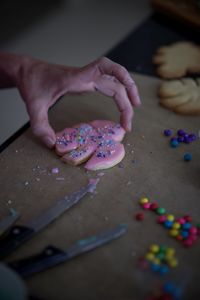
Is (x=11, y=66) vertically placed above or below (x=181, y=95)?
above

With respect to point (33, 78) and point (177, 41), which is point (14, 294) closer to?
point (33, 78)

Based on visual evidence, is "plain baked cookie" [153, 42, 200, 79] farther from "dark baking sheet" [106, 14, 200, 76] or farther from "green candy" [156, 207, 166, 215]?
"green candy" [156, 207, 166, 215]

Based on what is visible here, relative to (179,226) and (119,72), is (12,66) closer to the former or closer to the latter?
(119,72)

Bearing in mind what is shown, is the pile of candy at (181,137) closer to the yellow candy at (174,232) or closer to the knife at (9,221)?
the yellow candy at (174,232)

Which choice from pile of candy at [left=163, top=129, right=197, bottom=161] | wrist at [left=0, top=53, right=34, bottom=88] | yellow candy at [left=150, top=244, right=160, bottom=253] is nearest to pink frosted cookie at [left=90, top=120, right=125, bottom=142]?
pile of candy at [left=163, top=129, right=197, bottom=161]

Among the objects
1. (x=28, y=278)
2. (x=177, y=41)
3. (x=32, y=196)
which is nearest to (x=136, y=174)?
(x=32, y=196)

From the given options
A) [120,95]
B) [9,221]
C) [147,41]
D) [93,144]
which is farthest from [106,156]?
[147,41]
